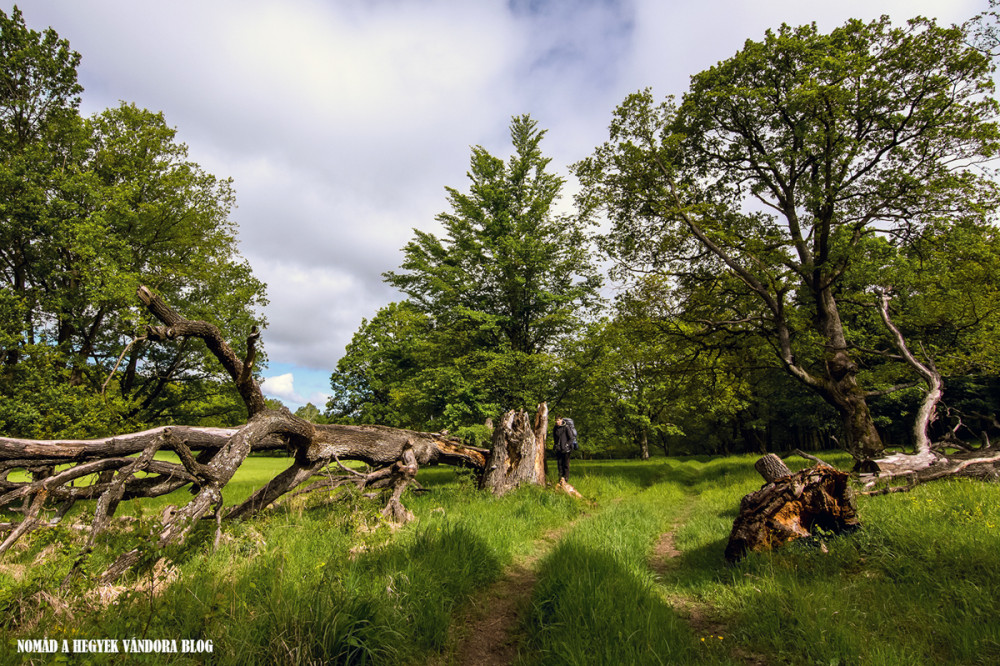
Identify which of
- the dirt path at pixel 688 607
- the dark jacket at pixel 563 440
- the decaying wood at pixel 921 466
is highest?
the dark jacket at pixel 563 440

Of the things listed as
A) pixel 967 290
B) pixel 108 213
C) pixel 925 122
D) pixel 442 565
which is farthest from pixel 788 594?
pixel 108 213

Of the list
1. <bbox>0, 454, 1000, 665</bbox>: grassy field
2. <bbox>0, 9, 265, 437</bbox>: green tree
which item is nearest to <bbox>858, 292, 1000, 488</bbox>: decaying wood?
<bbox>0, 454, 1000, 665</bbox>: grassy field

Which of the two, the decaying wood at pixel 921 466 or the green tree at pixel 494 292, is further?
the green tree at pixel 494 292

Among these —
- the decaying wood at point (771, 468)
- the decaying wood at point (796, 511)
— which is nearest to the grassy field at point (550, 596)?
the decaying wood at point (796, 511)

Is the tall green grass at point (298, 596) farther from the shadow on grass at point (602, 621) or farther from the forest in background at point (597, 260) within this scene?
the forest in background at point (597, 260)

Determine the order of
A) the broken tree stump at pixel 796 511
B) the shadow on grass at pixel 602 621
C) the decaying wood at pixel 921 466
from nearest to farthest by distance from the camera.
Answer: the shadow on grass at pixel 602 621 → the broken tree stump at pixel 796 511 → the decaying wood at pixel 921 466

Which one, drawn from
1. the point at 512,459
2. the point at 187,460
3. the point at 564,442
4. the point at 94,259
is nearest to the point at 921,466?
the point at 564,442

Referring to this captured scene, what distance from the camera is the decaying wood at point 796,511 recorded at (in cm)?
494

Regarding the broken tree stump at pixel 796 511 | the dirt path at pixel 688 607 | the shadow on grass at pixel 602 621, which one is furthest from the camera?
the broken tree stump at pixel 796 511

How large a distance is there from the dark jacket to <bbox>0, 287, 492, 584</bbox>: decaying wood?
4618 mm

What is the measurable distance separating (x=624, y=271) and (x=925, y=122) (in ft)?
27.8

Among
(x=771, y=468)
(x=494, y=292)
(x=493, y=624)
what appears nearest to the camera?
(x=493, y=624)

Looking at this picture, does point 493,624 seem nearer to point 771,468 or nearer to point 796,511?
point 796,511

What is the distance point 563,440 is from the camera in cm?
1166
